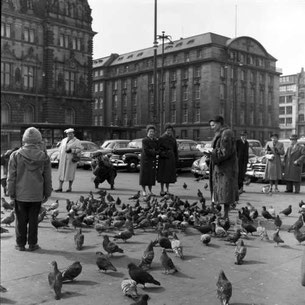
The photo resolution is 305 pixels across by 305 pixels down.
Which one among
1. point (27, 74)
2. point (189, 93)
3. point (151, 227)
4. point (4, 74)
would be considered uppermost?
point (189, 93)

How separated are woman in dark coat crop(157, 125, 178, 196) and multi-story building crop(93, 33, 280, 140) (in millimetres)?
1078

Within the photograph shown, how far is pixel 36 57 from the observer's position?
6723 mm

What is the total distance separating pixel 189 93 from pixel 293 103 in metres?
36.3

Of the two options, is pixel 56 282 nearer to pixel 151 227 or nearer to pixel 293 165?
pixel 151 227

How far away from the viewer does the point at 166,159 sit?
10.7 meters

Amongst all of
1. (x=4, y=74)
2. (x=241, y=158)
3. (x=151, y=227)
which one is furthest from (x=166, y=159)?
(x=4, y=74)

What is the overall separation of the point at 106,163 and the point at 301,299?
Answer: 921cm

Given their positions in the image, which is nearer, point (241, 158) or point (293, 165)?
point (241, 158)

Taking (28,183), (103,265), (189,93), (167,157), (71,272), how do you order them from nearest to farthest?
(71,272), (103,265), (28,183), (167,157), (189,93)

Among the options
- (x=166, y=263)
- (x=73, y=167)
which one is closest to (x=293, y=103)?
(x=166, y=263)

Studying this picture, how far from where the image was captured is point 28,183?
215 inches

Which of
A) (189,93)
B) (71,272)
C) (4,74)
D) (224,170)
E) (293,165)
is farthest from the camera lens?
(189,93)

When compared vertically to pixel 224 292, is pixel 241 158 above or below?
above

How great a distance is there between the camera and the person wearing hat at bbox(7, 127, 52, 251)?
17.9 ft
